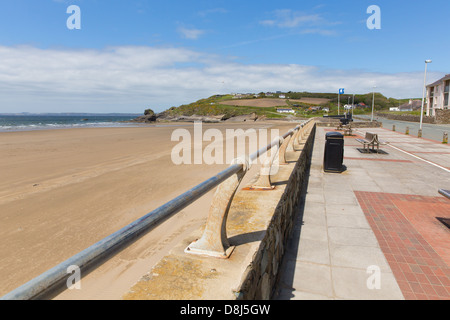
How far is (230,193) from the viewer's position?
2.18 m

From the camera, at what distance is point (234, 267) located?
6.68 feet

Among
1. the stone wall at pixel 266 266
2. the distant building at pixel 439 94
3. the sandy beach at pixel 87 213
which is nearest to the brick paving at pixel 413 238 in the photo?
the stone wall at pixel 266 266

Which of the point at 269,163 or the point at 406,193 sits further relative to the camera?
the point at 406,193


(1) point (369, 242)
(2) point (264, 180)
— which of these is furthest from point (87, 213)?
(1) point (369, 242)

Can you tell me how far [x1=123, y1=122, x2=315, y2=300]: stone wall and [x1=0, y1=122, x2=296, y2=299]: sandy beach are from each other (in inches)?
19.4

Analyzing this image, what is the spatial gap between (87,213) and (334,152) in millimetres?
6816

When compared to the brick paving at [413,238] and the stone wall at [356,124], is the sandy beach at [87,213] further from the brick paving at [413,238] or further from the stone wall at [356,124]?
the stone wall at [356,124]

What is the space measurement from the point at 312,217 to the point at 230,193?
11.0 ft

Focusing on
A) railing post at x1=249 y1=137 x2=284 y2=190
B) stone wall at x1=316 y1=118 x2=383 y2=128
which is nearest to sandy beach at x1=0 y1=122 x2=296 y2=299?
railing post at x1=249 y1=137 x2=284 y2=190

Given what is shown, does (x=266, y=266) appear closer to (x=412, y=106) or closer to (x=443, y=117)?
(x=443, y=117)

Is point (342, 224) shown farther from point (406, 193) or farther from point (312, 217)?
point (406, 193)

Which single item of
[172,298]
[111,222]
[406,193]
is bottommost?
[111,222]

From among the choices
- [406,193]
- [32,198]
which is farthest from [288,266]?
[32,198]
